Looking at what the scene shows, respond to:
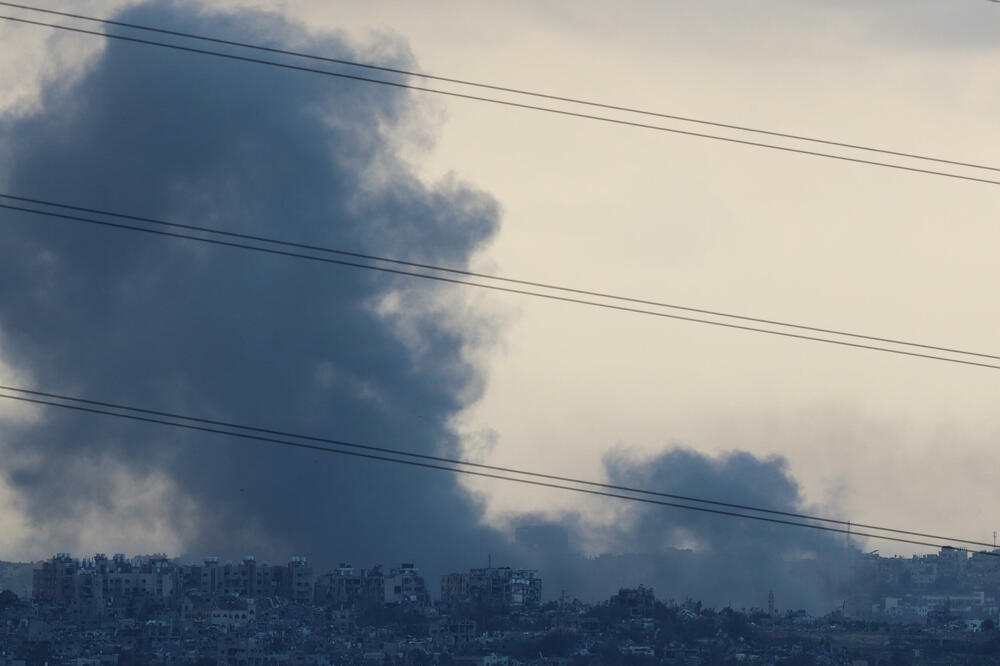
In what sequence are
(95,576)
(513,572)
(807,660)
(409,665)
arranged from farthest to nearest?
(513,572) → (95,576) → (409,665) → (807,660)

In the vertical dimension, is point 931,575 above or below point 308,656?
above

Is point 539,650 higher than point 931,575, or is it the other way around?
point 931,575

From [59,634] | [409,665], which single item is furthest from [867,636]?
[59,634]

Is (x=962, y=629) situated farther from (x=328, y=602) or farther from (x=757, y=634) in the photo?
(x=328, y=602)

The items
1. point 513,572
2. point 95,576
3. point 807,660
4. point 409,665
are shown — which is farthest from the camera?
point 513,572

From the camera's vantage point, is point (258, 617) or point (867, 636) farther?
point (258, 617)

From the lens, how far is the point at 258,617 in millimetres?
92000

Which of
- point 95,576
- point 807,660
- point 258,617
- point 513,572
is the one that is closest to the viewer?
point 807,660

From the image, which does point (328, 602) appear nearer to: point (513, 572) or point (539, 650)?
point (513, 572)

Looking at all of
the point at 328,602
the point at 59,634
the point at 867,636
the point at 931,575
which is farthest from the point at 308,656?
the point at 931,575

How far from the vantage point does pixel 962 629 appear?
76625 millimetres

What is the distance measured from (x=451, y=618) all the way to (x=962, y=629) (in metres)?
30.0

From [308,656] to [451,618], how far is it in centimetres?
1509

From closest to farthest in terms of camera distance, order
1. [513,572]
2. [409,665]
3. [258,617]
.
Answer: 1. [409,665]
2. [258,617]
3. [513,572]
